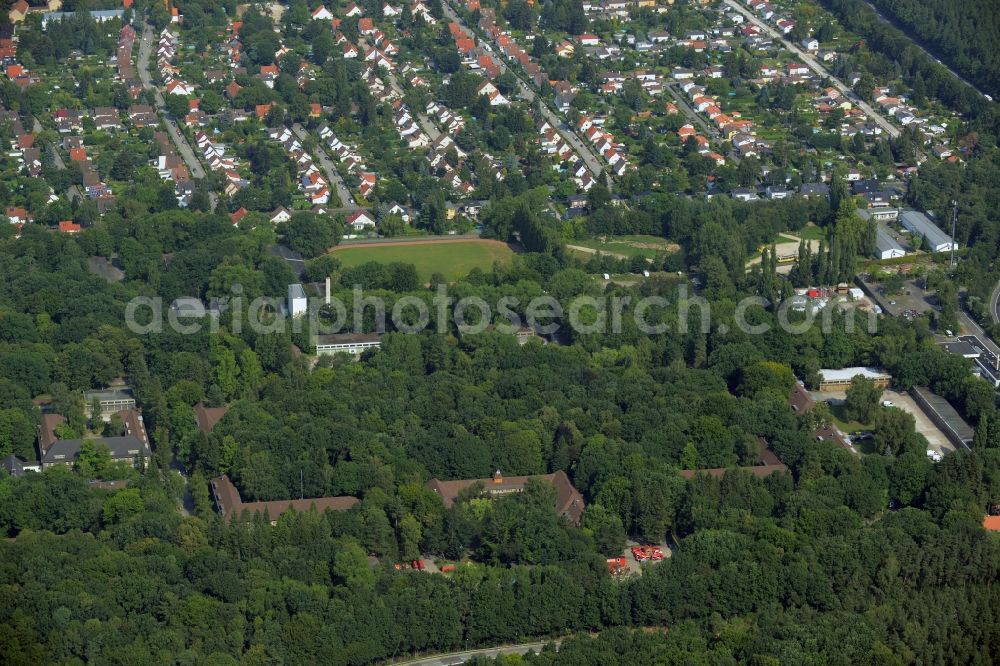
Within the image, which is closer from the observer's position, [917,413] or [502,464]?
[502,464]

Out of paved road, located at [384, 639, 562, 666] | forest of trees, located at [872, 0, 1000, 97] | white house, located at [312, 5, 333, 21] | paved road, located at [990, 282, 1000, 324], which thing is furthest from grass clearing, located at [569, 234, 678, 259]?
white house, located at [312, 5, 333, 21]

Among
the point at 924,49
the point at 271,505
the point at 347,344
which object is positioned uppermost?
the point at 924,49

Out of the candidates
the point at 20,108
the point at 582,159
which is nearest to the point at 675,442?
the point at 582,159

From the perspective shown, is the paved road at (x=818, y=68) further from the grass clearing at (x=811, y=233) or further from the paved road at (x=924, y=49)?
the grass clearing at (x=811, y=233)

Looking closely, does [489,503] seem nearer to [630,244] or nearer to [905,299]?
[905,299]

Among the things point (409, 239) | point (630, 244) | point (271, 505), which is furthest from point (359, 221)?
point (271, 505)
